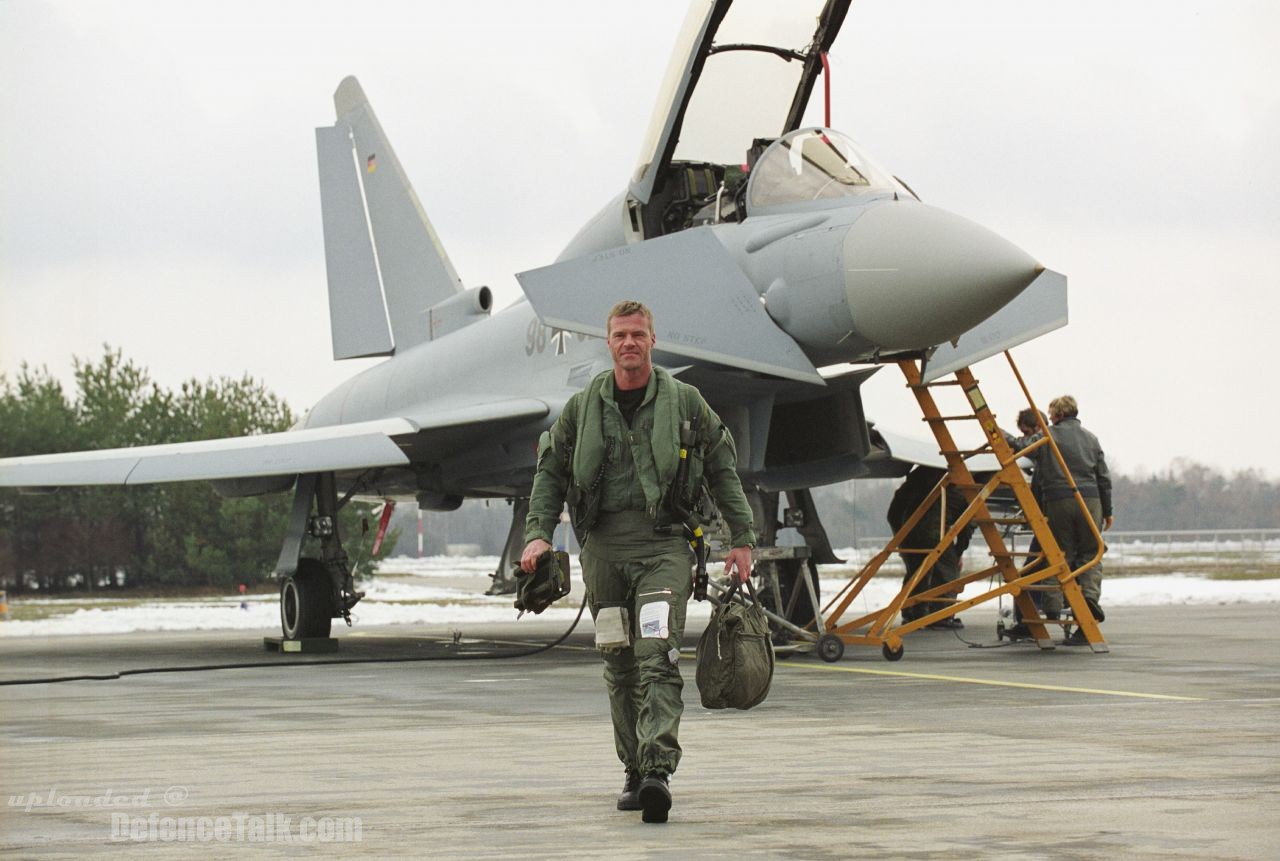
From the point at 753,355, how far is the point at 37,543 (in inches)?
345

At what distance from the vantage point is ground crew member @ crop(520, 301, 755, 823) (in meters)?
5.35

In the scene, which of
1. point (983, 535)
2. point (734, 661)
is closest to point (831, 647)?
point (983, 535)

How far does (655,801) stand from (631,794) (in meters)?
0.29

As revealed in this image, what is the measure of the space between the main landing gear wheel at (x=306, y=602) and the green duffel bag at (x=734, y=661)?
965 cm

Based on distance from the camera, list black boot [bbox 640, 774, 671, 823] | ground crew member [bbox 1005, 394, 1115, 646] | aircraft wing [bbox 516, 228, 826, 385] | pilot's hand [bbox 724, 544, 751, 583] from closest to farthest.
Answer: black boot [bbox 640, 774, 671, 823]
pilot's hand [bbox 724, 544, 751, 583]
aircraft wing [bbox 516, 228, 826, 385]
ground crew member [bbox 1005, 394, 1115, 646]

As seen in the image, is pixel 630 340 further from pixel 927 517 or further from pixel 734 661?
pixel 927 517

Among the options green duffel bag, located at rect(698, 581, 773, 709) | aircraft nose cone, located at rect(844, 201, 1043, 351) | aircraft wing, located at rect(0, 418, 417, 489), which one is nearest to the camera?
green duffel bag, located at rect(698, 581, 773, 709)

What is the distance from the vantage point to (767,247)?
11.2 metres

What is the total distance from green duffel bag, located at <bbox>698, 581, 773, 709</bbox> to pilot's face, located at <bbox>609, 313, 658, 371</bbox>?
0.89 m

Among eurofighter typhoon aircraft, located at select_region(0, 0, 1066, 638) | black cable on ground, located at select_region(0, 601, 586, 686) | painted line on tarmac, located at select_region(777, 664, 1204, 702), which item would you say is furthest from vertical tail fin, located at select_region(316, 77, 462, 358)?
painted line on tarmac, located at select_region(777, 664, 1204, 702)

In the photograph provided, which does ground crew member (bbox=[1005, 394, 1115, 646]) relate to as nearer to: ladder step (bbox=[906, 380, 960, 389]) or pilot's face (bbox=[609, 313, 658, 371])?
ladder step (bbox=[906, 380, 960, 389])

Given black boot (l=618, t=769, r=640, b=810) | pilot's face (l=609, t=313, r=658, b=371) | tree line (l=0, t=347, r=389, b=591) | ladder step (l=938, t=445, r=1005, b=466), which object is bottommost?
black boot (l=618, t=769, r=640, b=810)

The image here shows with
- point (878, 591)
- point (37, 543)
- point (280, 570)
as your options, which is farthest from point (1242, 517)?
point (37, 543)

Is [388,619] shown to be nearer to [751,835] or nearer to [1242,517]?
[751,835]
